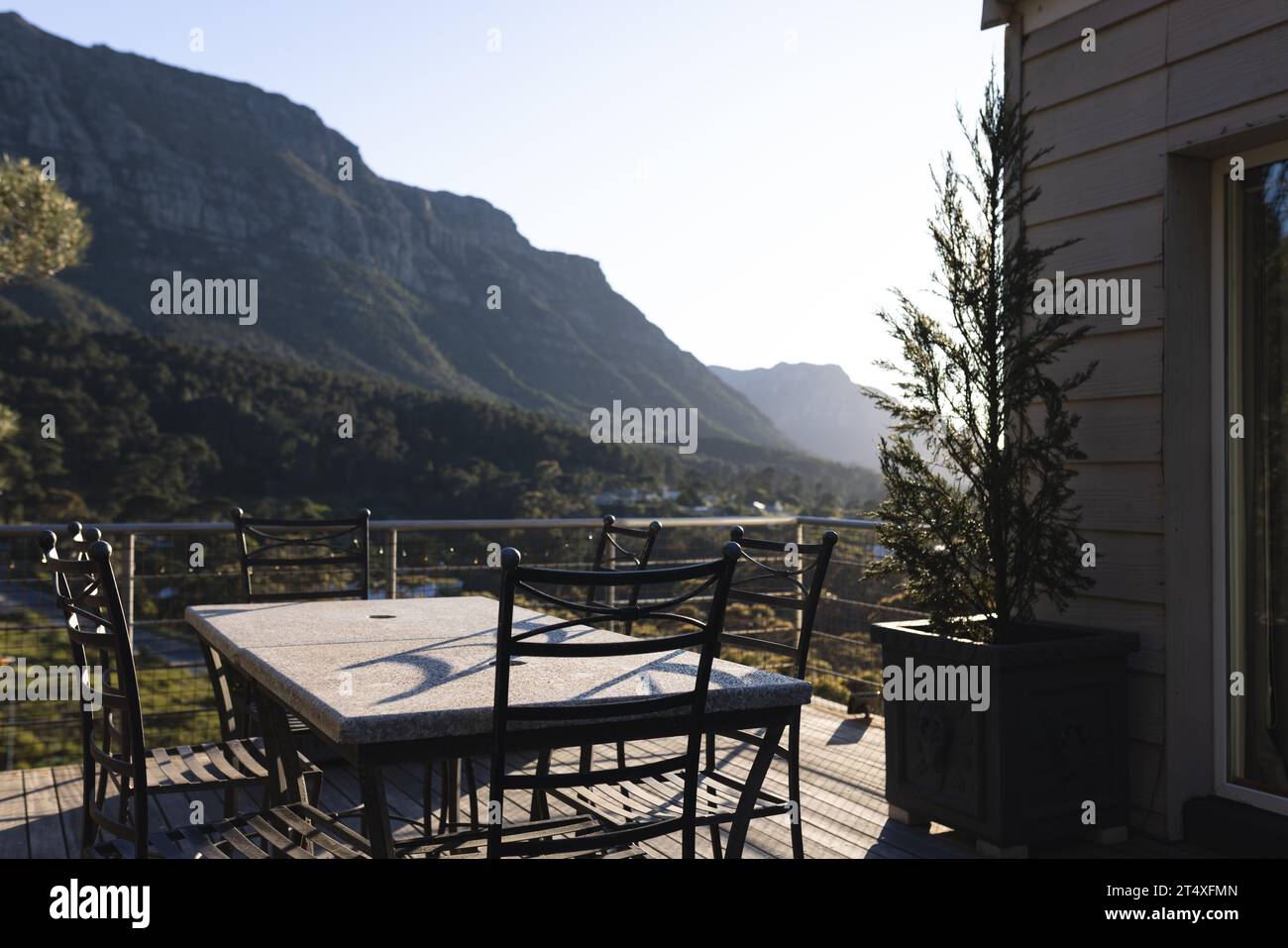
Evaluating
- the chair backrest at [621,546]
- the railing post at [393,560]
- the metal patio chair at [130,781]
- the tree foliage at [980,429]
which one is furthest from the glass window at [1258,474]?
the railing post at [393,560]

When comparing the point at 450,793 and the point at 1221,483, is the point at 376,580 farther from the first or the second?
the point at 1221,483

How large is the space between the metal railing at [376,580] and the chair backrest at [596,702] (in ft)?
6.39

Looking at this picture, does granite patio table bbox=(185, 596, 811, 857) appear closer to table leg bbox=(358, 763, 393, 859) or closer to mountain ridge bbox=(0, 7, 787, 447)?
table leg bbox=(358, 763, 393, 859)

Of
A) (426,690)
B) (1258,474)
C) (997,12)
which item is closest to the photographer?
(426,690)

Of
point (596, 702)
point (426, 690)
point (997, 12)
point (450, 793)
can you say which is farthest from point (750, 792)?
point (997, 12)

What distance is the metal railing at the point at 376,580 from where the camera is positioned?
4469mm

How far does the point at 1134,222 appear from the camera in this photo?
141 inches

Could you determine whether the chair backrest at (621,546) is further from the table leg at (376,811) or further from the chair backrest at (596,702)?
the table leg at (376,811)

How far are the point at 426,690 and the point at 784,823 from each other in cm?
204

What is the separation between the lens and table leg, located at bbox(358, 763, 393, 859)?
1.70 metres

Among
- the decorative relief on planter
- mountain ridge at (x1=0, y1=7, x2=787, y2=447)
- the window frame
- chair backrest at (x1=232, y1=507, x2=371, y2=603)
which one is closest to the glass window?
the window frame

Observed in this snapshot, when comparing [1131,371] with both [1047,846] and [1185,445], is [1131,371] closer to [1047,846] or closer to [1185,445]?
[1185,445]

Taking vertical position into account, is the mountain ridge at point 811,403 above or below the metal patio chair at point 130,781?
above

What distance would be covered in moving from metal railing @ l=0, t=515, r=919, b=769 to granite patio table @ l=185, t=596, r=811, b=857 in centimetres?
152
